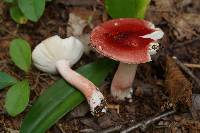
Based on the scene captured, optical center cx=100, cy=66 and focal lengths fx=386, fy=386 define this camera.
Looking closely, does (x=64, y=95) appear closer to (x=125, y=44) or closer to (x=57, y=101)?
(x=57, y=101)

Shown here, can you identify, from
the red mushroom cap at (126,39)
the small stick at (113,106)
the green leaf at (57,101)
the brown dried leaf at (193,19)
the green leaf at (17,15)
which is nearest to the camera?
the red mushroom cap at (126,39)

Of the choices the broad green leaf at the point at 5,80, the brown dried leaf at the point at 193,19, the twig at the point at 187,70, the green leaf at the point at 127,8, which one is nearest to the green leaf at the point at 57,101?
the broad green leaf at the point at 5,80

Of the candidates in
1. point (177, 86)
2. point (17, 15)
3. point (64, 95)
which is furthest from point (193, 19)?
point (17, 15)

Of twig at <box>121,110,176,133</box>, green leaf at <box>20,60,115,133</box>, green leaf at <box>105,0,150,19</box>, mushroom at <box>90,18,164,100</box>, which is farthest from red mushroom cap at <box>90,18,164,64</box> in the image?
twig at <box>121,110,176,133</box>

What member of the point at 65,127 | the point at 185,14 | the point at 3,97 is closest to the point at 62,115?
the point at 65,127

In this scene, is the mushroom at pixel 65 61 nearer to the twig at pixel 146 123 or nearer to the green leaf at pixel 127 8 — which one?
the twig at pixel 146 123

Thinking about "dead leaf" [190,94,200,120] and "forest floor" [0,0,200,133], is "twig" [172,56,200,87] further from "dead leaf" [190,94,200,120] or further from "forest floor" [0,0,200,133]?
"dead leaf" [190,94,200,120]
